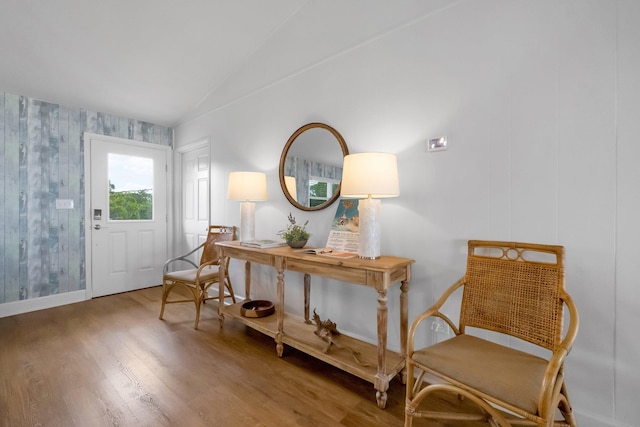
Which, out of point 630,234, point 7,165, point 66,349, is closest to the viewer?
point 630,234

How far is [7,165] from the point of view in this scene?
3010 mm

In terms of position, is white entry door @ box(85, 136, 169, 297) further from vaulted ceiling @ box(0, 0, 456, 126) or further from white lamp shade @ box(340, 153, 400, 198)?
white lamp shade @ box(340, 153, 400, 198)

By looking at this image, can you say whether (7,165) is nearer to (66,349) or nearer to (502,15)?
(66,349)

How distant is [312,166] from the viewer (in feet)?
8.23

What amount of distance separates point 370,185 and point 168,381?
1826 millimetres

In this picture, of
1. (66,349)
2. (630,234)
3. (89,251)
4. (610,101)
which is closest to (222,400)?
(66,349)

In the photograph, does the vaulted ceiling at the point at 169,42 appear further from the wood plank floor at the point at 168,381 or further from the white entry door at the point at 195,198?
the wood plank floor at the point at 168,381

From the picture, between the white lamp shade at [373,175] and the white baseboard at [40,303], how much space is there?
3.73 metres

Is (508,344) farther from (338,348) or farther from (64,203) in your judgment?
(64,203)

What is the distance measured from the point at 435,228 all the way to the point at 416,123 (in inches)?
28.3

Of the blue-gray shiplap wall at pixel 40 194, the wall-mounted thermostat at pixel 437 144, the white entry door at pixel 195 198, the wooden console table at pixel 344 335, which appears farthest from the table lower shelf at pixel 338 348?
the blue-gray shiplap wall at pixel 40 194

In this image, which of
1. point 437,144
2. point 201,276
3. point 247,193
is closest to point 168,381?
point 201,276

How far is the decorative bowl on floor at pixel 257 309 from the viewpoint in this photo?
8.11 feet

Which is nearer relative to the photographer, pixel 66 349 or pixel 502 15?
pixel 502 15
